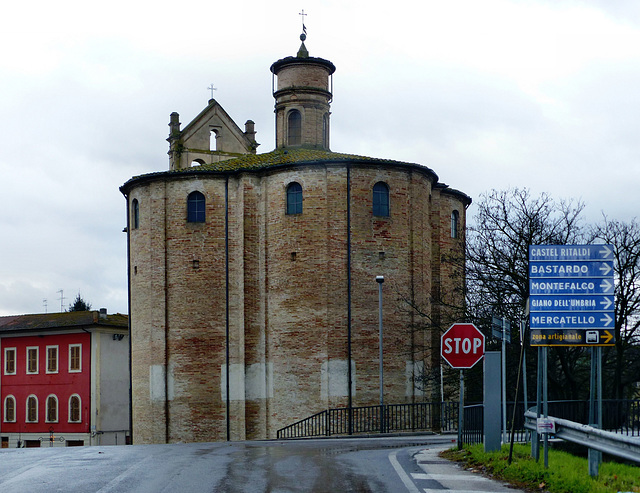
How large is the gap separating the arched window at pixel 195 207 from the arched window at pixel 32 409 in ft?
79.6

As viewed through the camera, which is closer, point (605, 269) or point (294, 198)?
point (605, 269)

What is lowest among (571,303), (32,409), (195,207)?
(32,409)

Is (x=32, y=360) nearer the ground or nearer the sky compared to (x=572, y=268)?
nearer the ground

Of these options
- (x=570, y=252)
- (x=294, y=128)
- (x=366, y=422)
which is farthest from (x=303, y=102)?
(x=570, y=252)

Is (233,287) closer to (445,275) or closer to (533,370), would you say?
(445,275)

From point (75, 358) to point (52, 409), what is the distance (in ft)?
12.1

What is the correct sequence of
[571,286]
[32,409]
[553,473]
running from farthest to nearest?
[32,409] < [571,286] < [553,473]

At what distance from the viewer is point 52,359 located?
58.2 metres

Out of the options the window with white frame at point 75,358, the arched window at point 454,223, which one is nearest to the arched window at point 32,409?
the window with white frame at point 75,358

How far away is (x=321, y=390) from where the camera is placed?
1446 inches

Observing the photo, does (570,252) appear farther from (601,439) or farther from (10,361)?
(10,361)

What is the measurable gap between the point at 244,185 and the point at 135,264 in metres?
6.56

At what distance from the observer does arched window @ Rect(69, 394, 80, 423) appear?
2189 inches

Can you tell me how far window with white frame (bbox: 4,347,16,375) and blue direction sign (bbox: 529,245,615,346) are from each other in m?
53.2
